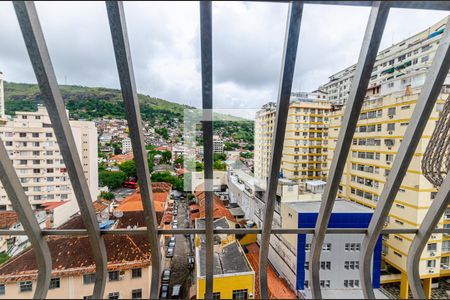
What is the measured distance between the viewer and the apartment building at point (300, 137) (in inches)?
74.9

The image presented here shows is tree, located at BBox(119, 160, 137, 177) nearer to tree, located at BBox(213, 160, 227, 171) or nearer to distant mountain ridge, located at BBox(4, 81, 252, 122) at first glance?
distant mountain ridge, located at BBox(4, 81, 252, 122)

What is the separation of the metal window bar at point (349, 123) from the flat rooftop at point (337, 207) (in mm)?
349

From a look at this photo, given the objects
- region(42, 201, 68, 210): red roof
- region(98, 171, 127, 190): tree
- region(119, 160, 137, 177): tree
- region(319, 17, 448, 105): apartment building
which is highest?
region(319, 17, 448, 105): apartment building

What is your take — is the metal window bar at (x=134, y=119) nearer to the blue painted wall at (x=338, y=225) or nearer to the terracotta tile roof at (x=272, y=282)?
the terracotta tile roof at (x=272, y=282)

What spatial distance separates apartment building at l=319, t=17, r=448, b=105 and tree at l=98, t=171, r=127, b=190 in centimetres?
230

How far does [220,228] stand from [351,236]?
1.42m

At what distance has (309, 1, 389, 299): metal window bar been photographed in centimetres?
136

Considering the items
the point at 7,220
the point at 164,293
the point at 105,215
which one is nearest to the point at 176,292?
the point at 164,293

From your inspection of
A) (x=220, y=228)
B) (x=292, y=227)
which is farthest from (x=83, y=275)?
(x=292, y=227)

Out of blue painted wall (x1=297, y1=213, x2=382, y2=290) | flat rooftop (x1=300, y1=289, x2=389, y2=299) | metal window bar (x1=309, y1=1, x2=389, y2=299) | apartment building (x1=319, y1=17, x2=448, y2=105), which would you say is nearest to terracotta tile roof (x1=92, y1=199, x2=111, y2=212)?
blue painted wall (x1=297, y1=213, x2=382, y2=290)

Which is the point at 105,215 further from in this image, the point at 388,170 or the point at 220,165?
the point at 388,170

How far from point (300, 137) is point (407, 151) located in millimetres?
1861

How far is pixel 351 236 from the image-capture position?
7.36 ft

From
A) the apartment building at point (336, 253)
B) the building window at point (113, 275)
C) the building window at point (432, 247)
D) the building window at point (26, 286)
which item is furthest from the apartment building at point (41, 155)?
the building window at point (432, 247)
